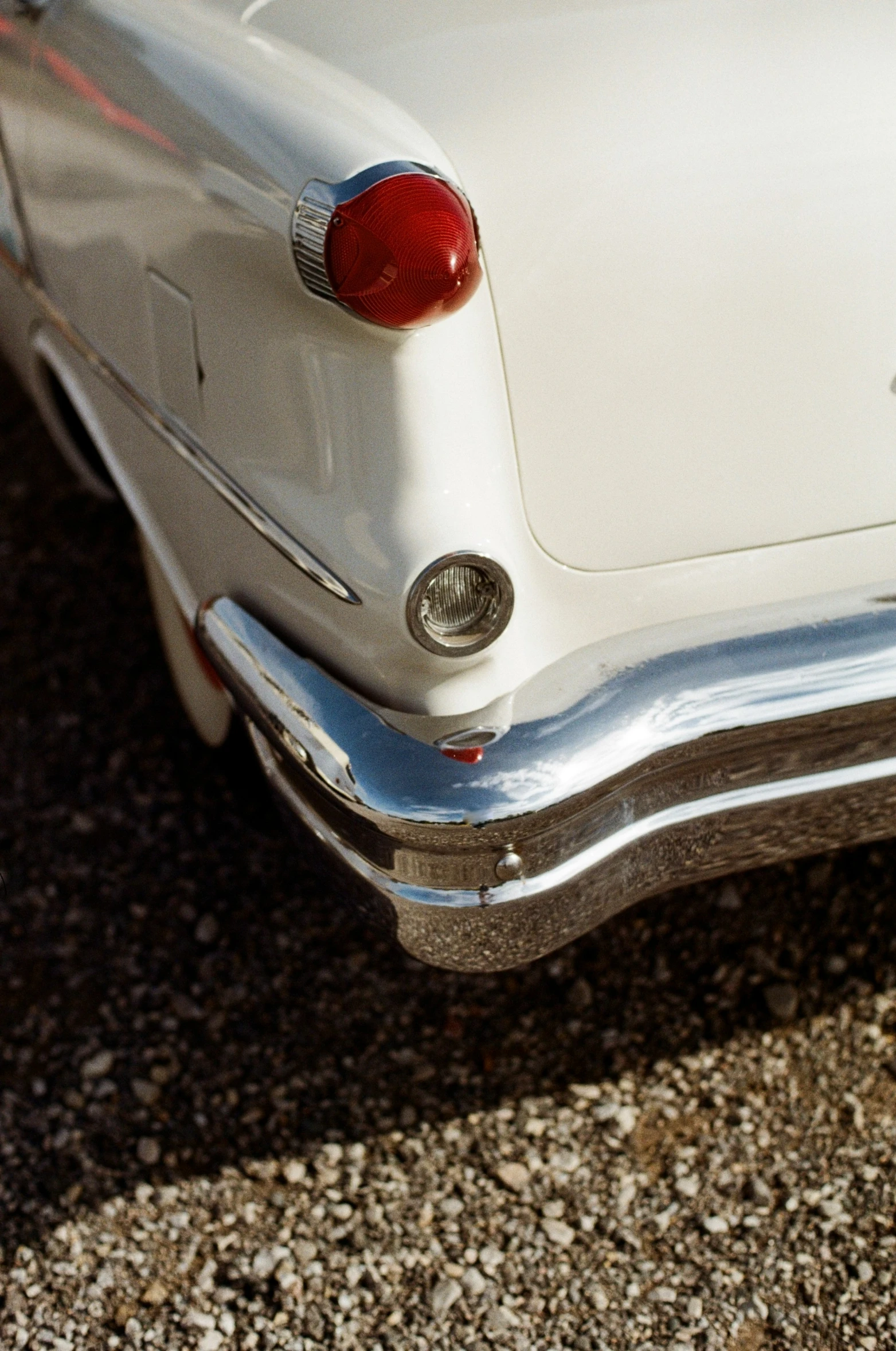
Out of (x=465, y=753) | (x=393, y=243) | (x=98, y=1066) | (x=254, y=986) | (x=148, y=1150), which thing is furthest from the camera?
(x=254, y=986)

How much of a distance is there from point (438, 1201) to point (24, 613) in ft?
6.69

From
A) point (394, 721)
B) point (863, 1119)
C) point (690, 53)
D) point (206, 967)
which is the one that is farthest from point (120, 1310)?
point (690, 53)

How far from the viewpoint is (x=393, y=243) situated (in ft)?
4.69

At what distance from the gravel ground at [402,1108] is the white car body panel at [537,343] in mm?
530

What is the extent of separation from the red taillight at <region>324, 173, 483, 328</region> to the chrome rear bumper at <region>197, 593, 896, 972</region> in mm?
494

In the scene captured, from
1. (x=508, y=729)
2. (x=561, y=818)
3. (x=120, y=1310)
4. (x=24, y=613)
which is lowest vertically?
(x=120, y=1310)

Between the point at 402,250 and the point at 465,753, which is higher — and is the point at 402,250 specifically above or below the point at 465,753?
above

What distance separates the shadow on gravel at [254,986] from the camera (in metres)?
2.18

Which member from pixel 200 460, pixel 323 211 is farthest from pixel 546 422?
pixel 200 460

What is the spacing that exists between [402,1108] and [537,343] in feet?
4.26

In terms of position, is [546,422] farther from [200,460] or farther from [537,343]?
[200,460]

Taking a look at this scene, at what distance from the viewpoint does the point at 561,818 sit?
1.60 m

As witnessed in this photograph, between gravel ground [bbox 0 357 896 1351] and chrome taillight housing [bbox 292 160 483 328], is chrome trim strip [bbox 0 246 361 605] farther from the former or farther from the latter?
gravel ground [bbox 0 357 896 1351]

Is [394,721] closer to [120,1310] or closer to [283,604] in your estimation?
[283,604]
